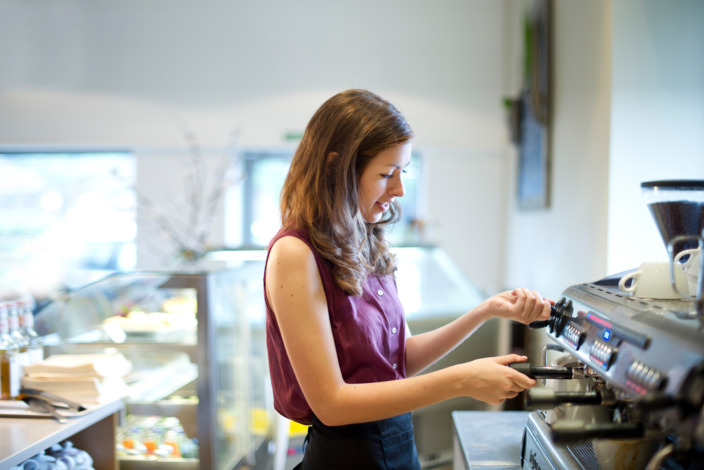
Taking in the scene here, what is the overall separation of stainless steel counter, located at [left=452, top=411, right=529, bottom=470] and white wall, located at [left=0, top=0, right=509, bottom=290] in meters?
3.09

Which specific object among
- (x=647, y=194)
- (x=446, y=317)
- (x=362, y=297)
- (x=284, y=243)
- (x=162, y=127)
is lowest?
(x=446, y=317)

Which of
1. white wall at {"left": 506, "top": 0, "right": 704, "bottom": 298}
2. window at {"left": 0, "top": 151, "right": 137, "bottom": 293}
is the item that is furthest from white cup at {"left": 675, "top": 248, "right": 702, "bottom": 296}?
window at {"left": 0, "top": 151, "right": 137, "bottom": 293}

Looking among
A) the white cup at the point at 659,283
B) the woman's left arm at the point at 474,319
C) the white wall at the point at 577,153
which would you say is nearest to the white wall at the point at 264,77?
the white wall at the point at 577,153

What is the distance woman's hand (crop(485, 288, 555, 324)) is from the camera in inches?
43.1

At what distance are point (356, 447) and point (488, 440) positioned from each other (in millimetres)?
447

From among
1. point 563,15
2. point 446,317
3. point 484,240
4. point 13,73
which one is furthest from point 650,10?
point 13,73

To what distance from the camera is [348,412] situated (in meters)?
0.94

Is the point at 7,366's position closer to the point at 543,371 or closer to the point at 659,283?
the point at 543,371

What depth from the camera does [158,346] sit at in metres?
1.97

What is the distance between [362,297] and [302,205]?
0.74 feet

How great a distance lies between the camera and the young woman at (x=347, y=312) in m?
0.94

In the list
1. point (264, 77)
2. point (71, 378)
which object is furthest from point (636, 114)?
point (264, 77)

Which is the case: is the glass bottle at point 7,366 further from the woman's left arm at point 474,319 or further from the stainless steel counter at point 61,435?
the woman's left arm at point 474,319

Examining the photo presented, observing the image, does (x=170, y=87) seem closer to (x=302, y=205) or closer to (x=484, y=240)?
(x=484, y=240)
